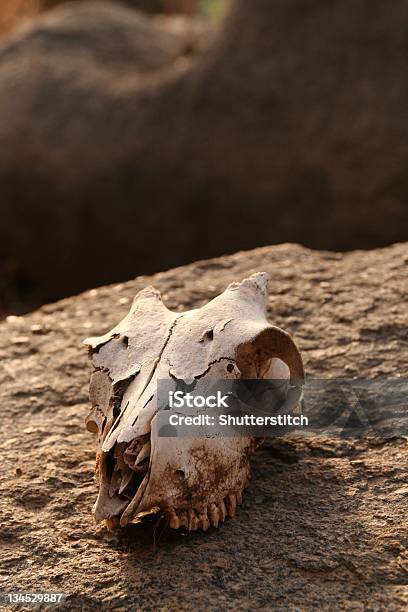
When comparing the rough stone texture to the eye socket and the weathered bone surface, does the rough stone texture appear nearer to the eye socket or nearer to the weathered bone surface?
the weathered bone surface

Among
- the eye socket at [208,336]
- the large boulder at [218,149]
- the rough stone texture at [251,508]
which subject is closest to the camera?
the rough stone texture at [251,508]

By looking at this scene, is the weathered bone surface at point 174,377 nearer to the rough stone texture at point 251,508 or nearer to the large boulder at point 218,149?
the rough stone texture at point 251,508

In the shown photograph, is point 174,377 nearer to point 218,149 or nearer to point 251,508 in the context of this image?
point 251,508

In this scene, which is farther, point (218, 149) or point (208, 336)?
point (218, 149)

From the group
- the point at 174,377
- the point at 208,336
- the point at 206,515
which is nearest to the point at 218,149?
the point at 208,336

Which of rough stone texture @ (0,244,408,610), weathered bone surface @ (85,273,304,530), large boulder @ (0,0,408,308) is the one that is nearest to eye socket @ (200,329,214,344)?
weathered bone surface @ (85,273,304,530)

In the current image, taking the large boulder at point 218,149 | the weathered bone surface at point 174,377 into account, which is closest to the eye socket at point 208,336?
the weathered bone surface at point 174,377

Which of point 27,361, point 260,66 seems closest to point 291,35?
point 260,66
